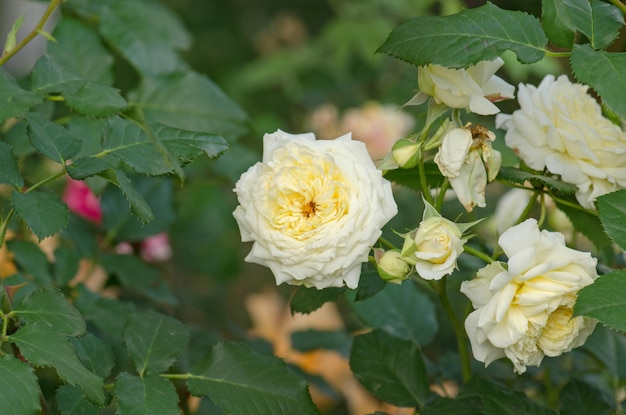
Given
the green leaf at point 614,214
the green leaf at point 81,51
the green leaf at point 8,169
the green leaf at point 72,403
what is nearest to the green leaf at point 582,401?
the green leaf at point 614,214

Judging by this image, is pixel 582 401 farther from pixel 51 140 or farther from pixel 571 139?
pixel 51 140

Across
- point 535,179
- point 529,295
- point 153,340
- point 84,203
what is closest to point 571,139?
point 535,179

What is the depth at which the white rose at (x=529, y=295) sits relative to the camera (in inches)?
24.6

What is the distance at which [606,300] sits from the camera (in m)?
0.60

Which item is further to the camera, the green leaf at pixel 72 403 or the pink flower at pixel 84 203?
the pink flower at pixel 84 203

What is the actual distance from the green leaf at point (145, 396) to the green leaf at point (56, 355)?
0.14 feet

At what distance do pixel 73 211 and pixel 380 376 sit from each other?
600 mm

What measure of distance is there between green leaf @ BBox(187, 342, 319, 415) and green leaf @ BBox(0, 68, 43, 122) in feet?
0.87

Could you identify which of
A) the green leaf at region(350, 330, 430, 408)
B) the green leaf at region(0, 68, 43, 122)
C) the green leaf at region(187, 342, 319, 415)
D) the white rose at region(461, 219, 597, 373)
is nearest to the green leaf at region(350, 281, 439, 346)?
the green leaf at region(350, 330, 430, 408)

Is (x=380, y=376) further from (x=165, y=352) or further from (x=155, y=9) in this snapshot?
(x=155, y=9)

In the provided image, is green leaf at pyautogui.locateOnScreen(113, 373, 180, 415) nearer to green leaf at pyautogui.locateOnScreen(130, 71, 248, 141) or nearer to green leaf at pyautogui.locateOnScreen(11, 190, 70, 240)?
green leaf at pyautogui.locateOnScreen(11, 190, 70, 240)

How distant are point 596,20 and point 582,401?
0.37m

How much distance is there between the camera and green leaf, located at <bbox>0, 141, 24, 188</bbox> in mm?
677

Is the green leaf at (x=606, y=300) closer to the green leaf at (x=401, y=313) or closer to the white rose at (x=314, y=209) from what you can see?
the white rose at (x=314, y=209)
